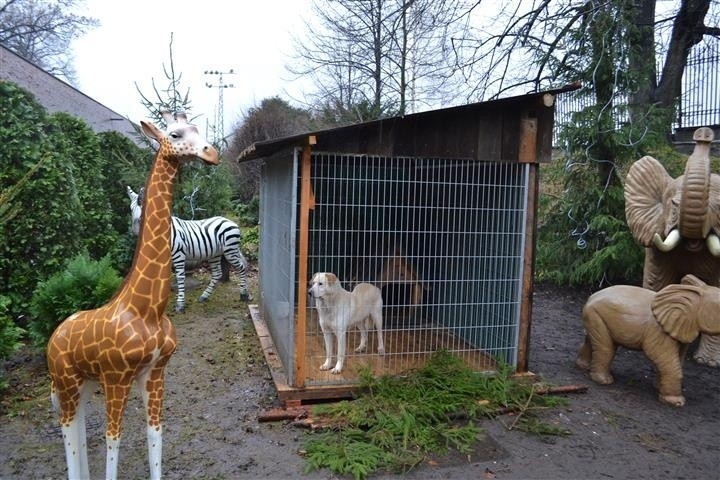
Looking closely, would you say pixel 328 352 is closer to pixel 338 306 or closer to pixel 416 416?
pixel 338 306

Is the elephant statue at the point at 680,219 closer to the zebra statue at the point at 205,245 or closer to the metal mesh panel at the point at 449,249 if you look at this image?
→ the metal mesh panel at the point at 449,249

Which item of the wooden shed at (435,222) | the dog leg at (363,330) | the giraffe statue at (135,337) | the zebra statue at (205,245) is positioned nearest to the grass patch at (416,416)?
the wooden shed at (435,222)

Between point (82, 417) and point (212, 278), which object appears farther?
point (212, 278)

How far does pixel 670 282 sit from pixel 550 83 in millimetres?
4659

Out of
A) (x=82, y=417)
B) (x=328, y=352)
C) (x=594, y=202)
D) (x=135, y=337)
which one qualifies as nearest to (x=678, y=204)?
(x=328, y=352)

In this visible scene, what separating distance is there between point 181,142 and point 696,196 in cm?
439

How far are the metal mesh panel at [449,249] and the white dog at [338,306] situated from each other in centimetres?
18

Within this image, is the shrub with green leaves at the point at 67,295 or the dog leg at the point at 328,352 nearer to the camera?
the dog leg at the point at 328,352

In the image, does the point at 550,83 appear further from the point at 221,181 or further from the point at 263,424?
the point at 263,424

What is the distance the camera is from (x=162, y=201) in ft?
8.80

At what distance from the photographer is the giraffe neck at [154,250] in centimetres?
263

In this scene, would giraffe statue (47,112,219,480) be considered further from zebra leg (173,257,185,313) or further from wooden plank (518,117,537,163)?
zebra leg (173,257,185,313)

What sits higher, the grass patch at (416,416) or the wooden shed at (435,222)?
the wooden shed at (435,222)

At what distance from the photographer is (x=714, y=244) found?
4.70 m
